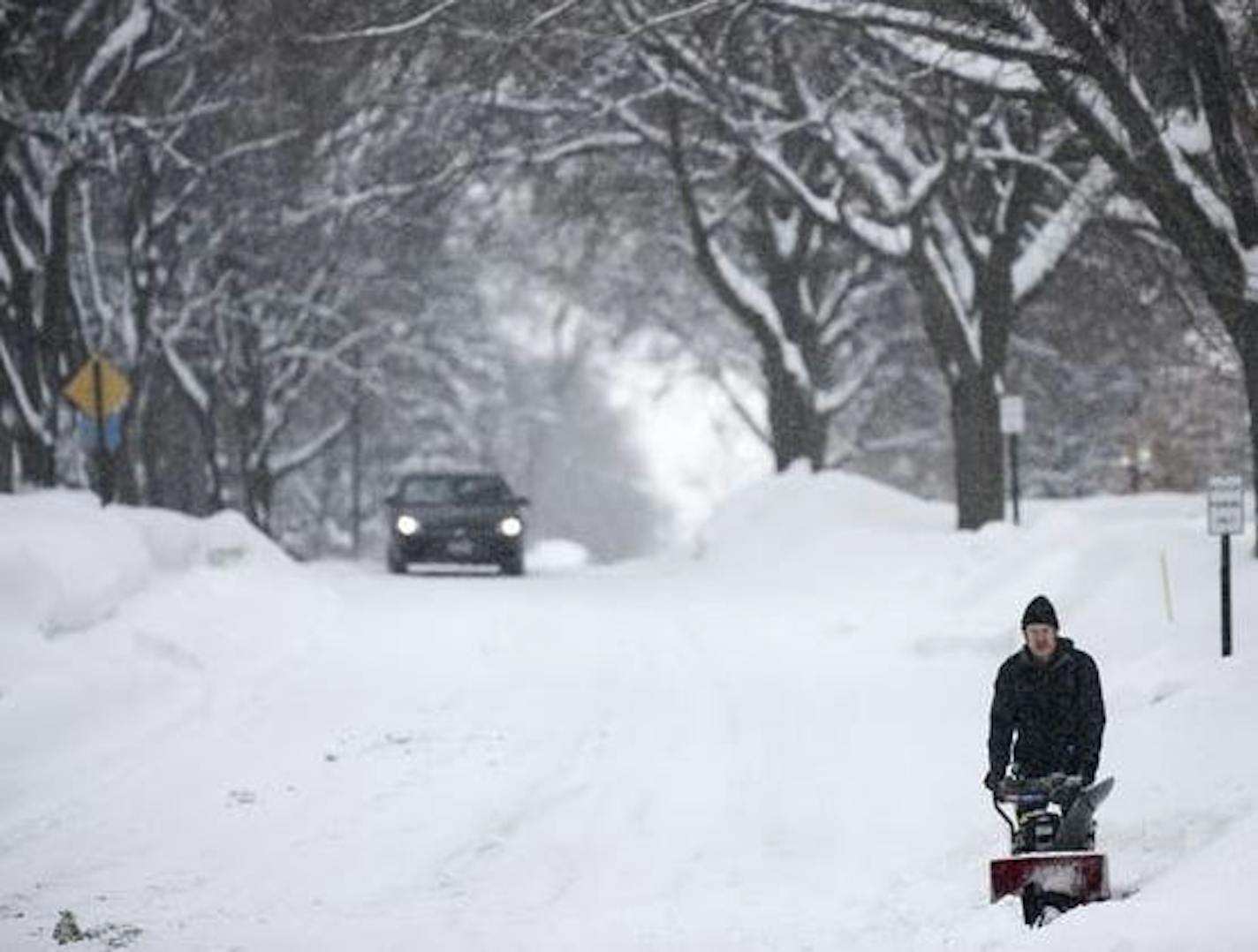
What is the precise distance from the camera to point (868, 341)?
42.5 meters

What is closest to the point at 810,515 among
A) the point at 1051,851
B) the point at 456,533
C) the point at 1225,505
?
the point at 456,533

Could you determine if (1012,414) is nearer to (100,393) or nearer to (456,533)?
(456,533)

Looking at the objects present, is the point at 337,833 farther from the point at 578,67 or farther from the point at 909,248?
the point at 909,248

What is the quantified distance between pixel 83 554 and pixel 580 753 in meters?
6.15

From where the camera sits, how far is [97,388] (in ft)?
71.3

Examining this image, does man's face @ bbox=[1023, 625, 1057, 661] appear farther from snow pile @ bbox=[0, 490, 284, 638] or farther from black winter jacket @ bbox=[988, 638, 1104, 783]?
snow pile @ bbox=[0, 490, 284, 638]

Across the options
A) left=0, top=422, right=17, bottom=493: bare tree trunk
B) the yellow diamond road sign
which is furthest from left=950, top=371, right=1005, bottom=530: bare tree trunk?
left=0, top=422, right=17, bottom=493: bare tree trunk

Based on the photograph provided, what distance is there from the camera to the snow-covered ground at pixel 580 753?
820cm

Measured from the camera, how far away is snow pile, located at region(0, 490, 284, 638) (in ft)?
47.0

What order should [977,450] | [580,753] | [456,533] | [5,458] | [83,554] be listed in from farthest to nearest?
1. [456,533]
2. [977,450]
3. [5,458]
4. [83,554]
5. [580,753]

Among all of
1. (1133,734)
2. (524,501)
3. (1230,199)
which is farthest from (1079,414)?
(1133,734)

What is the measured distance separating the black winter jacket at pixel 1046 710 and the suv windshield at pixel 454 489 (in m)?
21.5

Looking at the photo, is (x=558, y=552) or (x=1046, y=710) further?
(x=558, y=552)

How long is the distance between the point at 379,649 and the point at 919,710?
5.89 m
